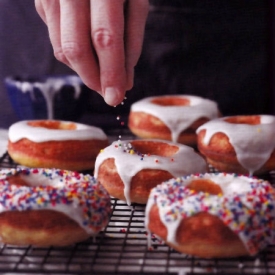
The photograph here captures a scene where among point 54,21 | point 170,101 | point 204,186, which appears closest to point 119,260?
point 204,186

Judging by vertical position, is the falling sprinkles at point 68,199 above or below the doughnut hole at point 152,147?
above

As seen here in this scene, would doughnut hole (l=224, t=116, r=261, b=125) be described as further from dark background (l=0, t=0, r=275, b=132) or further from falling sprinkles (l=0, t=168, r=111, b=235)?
falling sprinkles (l=0, t=168, r=111, b=235)

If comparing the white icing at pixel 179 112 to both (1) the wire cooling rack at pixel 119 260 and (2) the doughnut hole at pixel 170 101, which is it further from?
(1) the wire cooling rack at pixel 119 260

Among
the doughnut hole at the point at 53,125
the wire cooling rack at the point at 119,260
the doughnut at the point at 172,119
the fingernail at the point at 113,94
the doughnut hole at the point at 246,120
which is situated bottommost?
the doughnut at the point at 172,119

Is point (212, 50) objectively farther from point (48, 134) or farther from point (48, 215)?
point (48, 215)

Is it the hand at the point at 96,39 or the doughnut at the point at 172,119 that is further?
the doughnut at the point at 172,119

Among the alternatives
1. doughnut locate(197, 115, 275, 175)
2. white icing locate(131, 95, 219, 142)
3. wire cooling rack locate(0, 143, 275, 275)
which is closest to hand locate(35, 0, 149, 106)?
wire cooling rack locate(0, 143, 275, 275)

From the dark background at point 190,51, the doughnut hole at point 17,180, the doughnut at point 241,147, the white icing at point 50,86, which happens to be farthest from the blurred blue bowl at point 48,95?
the doughnut hole at point 17,180
